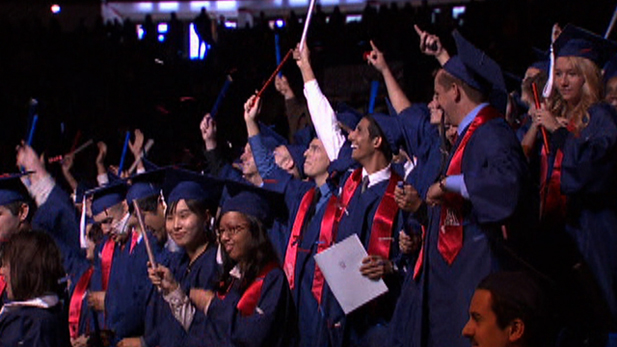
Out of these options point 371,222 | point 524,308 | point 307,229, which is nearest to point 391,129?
point 371,222

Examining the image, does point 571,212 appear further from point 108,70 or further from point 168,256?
point 108,70

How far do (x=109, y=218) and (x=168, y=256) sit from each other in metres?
1.77

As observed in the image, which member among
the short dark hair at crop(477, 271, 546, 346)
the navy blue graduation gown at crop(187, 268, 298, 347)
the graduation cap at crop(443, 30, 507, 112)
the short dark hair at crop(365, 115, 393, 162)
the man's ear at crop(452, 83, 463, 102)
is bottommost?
the navy blue graduation gown at crop(187, 268, 298, 347)

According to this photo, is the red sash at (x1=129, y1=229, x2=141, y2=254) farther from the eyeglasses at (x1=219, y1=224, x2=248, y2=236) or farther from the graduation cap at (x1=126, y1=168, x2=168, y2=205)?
the eyeglasses at (x1=219, y1=224, x2=248, y2=236)

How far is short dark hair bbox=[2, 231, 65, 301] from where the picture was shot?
4492mm

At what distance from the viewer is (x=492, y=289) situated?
304 cm

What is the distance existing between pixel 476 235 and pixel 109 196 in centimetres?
396

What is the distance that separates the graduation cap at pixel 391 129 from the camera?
17.0 ft

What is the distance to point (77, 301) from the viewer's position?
7.17 m

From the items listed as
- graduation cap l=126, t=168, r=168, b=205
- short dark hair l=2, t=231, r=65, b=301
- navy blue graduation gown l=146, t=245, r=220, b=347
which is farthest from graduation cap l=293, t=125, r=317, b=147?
short dark hair l=2, t=231, r=65, b=301

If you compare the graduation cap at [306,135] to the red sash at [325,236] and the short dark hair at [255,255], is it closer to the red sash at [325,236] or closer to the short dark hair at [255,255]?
the red sash at [325,236]

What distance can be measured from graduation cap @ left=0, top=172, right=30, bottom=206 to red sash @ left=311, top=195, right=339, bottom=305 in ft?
8.28

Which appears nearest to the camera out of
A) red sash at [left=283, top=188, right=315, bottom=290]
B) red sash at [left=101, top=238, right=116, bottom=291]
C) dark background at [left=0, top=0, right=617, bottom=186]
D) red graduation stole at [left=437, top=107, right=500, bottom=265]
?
red graduation stole at [left=437, top=107, right=500, bottom=265]

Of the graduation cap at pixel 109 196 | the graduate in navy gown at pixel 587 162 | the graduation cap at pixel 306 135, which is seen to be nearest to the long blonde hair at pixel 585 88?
the graduate in navy gown at pixel 587 162
